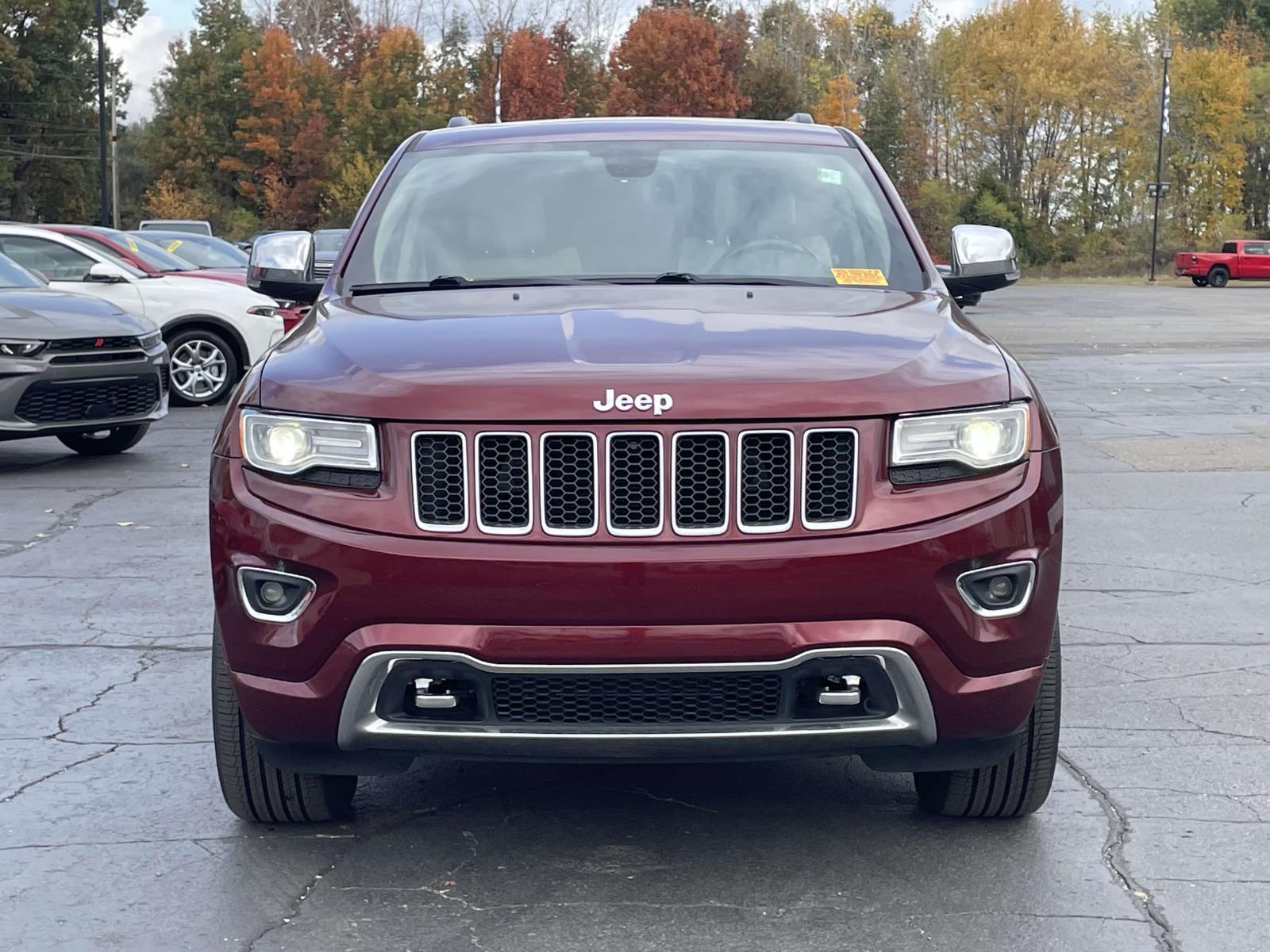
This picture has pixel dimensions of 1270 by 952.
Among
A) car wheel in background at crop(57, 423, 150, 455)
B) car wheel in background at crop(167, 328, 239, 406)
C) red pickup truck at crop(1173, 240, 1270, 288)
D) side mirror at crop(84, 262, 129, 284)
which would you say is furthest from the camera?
red pickup truck at crop(1173, 240, 1270, 288)

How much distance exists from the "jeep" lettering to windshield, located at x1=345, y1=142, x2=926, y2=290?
46.8 inches

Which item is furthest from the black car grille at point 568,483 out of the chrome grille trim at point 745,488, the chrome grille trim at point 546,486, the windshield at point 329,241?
the windshield at point 329,241

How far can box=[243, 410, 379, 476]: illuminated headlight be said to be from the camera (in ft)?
11.6

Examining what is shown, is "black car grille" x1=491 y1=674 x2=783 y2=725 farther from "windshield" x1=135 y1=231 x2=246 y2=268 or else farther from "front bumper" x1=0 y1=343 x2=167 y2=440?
"windshield" x1=135 y1=231 x2=246 y2=268

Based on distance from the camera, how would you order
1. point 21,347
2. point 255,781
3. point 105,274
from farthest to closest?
point 105,274, point 21,347, point 255,781

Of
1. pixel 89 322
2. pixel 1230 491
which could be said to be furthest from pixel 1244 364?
pixel 89 322

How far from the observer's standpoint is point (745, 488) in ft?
11.3

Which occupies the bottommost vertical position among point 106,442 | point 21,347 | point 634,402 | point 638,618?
point 106,442

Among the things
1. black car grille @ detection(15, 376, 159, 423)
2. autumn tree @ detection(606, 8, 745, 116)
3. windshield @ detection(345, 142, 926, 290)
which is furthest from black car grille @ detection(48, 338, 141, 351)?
autumn tree @ detection(606, 8, 745, 116)

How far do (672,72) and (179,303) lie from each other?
75060 millimetres

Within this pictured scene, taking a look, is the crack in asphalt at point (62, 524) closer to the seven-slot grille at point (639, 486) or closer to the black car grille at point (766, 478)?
the seven-slot grille at point (639, 486)

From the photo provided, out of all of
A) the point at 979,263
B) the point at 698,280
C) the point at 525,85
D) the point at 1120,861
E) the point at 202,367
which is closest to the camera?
the point at 1120,861

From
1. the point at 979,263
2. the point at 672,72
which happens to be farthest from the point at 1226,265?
the point at 979,263

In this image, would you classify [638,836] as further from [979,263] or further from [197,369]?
[197,369]
